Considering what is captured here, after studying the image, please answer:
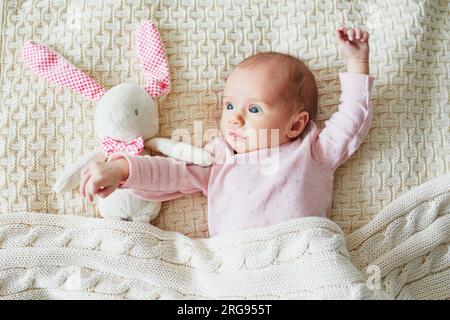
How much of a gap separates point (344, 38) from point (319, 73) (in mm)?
107

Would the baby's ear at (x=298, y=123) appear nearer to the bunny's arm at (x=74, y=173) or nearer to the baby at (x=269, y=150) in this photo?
the baby at (x=269, y=150)

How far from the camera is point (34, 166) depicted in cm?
125

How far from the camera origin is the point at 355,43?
1.26 meters

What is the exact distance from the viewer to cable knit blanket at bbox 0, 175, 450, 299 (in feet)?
3.50

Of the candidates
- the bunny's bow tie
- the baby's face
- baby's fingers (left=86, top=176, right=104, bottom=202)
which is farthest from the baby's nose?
baby's fingers (left=86, top=176, right=104, bottom=202)

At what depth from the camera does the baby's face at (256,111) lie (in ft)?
3.82

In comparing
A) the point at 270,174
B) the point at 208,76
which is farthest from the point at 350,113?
the point at 208,76

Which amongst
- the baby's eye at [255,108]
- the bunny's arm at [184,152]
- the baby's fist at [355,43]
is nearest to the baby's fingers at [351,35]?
the baby's fist at [355,43]

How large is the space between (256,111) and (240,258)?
314 millimetres

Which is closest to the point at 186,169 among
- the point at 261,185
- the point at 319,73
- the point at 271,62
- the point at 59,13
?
the point at 261,185

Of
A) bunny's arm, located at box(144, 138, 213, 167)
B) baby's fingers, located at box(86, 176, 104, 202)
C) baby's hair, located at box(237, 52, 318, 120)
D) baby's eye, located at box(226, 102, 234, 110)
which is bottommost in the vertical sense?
baby's fingers, located at box(86, 176, 104, 202)

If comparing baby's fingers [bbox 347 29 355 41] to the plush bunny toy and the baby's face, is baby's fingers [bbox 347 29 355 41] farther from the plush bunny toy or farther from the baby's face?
the plush bunny toy

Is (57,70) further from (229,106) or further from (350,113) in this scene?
(350,113)
